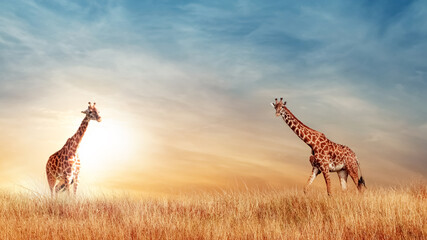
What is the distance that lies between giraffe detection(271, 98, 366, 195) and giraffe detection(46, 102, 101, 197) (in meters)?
6.82

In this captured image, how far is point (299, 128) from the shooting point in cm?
1747

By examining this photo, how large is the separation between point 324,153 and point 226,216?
5198 mm

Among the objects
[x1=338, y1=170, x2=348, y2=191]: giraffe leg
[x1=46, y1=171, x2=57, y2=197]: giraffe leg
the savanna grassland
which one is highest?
[x1=338, y1=170, x2=348, y2=191]: giraffe leg

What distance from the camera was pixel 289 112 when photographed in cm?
1736

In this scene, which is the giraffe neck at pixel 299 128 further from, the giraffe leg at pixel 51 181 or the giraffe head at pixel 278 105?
the giraffe leg at pixel 51 181

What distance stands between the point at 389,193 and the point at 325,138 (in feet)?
11.7

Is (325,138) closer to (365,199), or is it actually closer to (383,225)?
(365,199)

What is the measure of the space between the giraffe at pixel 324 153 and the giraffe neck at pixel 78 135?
692 centimetres

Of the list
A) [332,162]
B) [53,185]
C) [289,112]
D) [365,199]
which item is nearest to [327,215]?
[365,199]

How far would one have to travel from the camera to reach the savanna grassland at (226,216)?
10.0 meters

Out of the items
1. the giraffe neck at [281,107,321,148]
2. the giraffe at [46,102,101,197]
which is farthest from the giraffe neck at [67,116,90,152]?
the giraffe neck at [281,107,321,148]

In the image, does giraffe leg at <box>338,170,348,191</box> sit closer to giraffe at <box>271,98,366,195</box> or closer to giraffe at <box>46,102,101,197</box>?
giraffe at <box>271,98,366,195</box>

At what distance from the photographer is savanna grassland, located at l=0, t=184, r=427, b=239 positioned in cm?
1002

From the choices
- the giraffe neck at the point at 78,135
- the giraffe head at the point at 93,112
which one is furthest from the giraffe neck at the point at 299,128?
the giraffe neck at the point at 78,135
